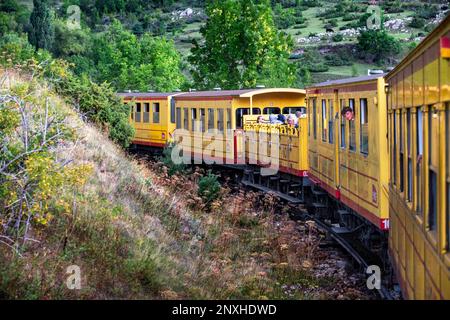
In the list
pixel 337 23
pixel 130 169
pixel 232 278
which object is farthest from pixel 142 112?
pixel 337 23

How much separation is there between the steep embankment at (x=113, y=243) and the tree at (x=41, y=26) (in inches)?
1888

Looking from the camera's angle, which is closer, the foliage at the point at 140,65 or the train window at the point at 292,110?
the train window at the point at 292,110

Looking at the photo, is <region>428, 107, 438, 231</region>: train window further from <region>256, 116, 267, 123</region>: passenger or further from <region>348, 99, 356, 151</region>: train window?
<region>256, 116, 267, 123</region>: passenger

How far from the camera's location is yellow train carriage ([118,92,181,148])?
98.4 feet

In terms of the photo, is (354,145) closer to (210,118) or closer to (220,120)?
(220,120)

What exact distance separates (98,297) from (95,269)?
2.19 feet

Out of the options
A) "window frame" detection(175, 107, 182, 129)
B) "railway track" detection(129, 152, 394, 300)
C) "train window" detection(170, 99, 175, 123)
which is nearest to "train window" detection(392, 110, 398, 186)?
"railway track" detection(129, 152, 394, 300)

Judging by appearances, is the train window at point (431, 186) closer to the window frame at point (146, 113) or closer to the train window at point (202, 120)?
the train window at point (202, 120)

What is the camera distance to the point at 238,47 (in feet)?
149

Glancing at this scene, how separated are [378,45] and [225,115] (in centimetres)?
4887

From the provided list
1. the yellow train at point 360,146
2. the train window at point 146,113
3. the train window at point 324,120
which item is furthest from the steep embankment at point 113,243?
the train window at point 146,113

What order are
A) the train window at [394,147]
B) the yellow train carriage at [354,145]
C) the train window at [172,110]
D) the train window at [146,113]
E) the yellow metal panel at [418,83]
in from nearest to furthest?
1. the yellow metal panel at [418,83]
2. the train window at [394,147]
3. the yellow train carriage at [354,145]
4. the train window at [172,110]
5. the train window at [146,113]

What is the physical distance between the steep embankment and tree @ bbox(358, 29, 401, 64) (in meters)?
57.9

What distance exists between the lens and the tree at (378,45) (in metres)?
71.1
